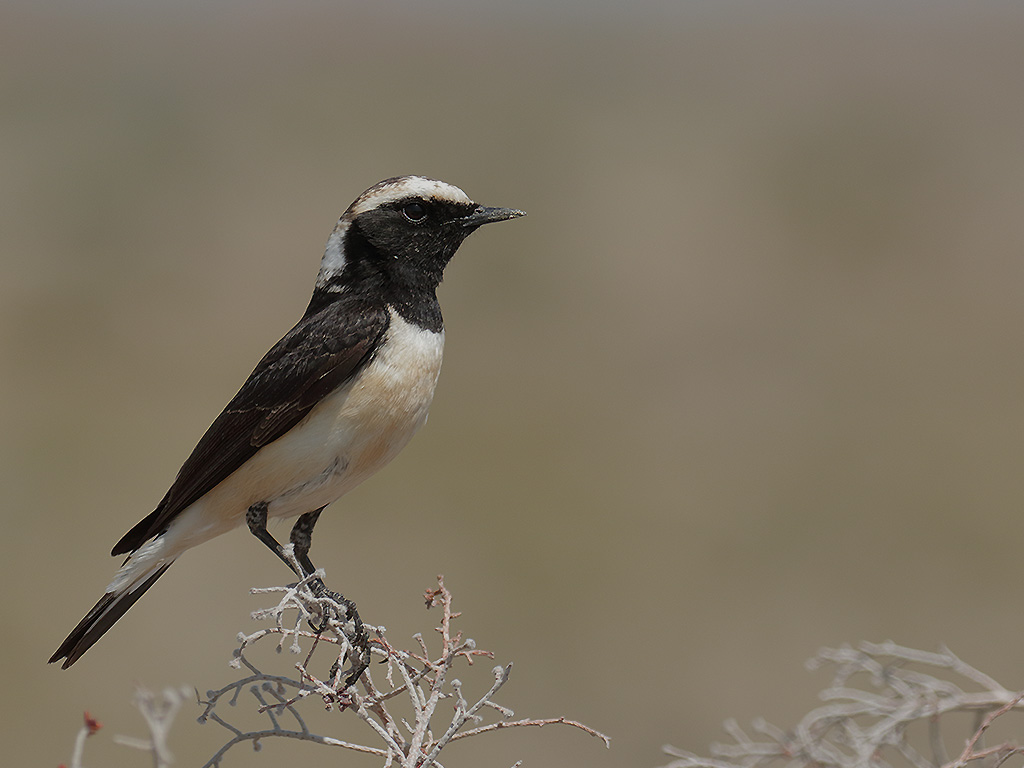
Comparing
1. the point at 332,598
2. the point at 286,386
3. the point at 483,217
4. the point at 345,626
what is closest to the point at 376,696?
the point at 345,626

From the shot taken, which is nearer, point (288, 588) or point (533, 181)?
point (288, 588)

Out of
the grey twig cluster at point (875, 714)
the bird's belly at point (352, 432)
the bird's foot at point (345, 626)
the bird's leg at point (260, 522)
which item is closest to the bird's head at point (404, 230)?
the bird's belly at point (352, 432)

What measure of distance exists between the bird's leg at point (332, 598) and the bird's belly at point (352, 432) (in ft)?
1.17

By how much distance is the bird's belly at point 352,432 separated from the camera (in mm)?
4344

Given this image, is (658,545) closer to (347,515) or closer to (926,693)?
(347,515)

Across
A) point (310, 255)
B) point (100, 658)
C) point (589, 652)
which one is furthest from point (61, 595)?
point (310, 255)

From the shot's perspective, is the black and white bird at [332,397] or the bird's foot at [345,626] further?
the black and white bird at [332,397]

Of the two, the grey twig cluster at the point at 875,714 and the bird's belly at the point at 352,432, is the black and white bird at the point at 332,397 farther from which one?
the grey twig cluster at the point at 875,714

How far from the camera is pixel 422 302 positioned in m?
4.71

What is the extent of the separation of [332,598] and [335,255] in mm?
1667

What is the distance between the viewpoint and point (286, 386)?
14.7 feet

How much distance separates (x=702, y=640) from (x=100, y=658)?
7.67 m

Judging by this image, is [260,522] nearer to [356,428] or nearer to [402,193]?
[356,428]

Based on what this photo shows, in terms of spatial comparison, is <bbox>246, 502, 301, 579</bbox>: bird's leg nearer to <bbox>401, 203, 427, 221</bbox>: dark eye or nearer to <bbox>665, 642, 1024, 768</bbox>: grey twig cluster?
<bbox>401, 203, 427, 221</bbox>: dark eye
